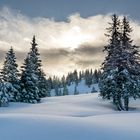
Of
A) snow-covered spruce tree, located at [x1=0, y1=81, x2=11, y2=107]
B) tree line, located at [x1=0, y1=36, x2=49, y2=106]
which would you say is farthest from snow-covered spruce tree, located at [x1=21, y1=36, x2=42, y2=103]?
snow-covered spruce tree, located at [x1=0, y1=81, x2=11, y2=107]

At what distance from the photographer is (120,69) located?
40469mm

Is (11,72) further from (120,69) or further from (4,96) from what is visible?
(120,69)

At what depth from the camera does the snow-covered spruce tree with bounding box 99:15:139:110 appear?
130ft

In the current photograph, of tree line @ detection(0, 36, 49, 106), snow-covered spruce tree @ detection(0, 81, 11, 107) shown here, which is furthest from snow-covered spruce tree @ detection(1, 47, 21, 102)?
snow-covered spruce tree @ detection(0, 81, 11, 107)

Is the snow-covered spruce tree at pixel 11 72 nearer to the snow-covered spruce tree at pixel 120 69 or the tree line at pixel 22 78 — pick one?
the tree line at pixel 22 78

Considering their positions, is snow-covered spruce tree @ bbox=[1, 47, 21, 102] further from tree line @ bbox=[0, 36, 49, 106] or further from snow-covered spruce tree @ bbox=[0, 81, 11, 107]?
snow-covered spruce tree @ bbox=[0, 81, 11, 107]

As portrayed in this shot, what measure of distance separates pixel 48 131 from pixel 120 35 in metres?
29.6

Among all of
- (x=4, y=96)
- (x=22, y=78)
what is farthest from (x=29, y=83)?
(x=4, y=96)

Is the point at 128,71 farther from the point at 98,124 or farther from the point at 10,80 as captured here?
the point at 98,124

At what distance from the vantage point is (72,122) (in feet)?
49.1

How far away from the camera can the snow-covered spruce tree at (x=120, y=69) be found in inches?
1555

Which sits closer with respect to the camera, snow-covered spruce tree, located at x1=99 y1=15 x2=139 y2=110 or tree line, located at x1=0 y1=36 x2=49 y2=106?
snow-covered spruce tree, located at x1=99 y1=15 x2=139 y2=110

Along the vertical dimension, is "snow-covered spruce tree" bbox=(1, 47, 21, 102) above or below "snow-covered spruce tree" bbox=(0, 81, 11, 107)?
above

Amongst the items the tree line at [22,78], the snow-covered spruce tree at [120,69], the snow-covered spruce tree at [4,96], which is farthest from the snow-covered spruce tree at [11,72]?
the snow-covered spruce tree at [120,69]
